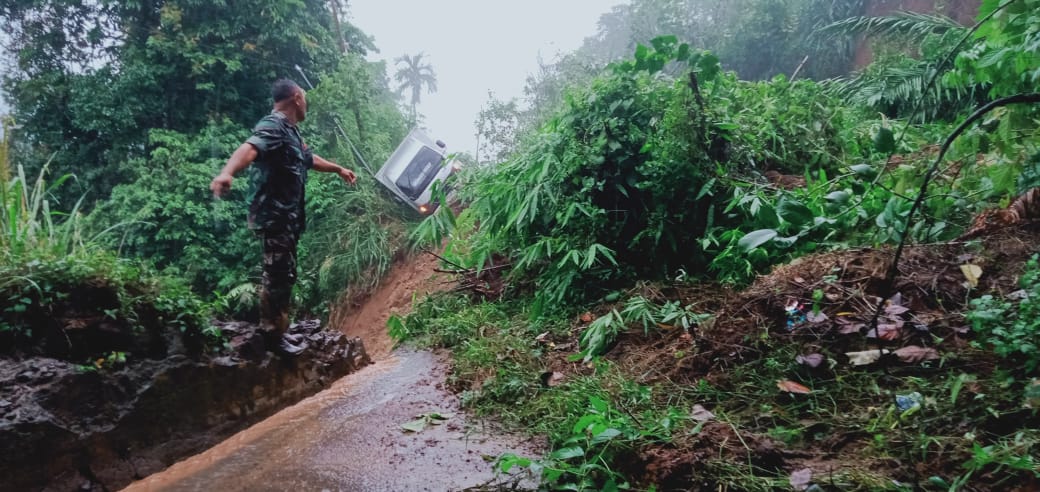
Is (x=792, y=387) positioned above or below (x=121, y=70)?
below

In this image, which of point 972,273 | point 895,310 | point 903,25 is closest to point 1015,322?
point 895,310

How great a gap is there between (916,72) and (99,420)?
9.47 m

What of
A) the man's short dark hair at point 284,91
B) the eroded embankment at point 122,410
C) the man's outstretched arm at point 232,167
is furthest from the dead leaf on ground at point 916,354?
the man's short dark hair at point 284,91

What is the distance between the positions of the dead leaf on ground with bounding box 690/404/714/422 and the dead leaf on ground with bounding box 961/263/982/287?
1197 mm

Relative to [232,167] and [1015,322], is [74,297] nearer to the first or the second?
[232,167]

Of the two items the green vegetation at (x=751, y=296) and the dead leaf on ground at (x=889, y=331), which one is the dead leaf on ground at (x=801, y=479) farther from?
the dead leaf on ground at (x=889, y=331)

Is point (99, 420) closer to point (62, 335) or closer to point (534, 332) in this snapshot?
point (62, 335)

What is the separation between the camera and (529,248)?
3.85m

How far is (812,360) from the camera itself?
70.1 inches

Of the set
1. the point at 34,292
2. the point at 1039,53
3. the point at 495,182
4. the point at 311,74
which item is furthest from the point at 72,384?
the point at 311,74

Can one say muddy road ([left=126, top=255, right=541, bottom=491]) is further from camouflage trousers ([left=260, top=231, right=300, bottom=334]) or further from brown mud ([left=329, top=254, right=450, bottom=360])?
brown mud ([left=329, top=254, right=450, bottom=360])

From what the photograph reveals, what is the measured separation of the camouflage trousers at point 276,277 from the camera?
2912mm

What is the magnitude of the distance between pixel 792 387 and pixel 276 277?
2.79 metres

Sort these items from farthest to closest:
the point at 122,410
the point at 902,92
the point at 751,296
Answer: the point at 902,92, the point at 751,296, the point at 122,410
